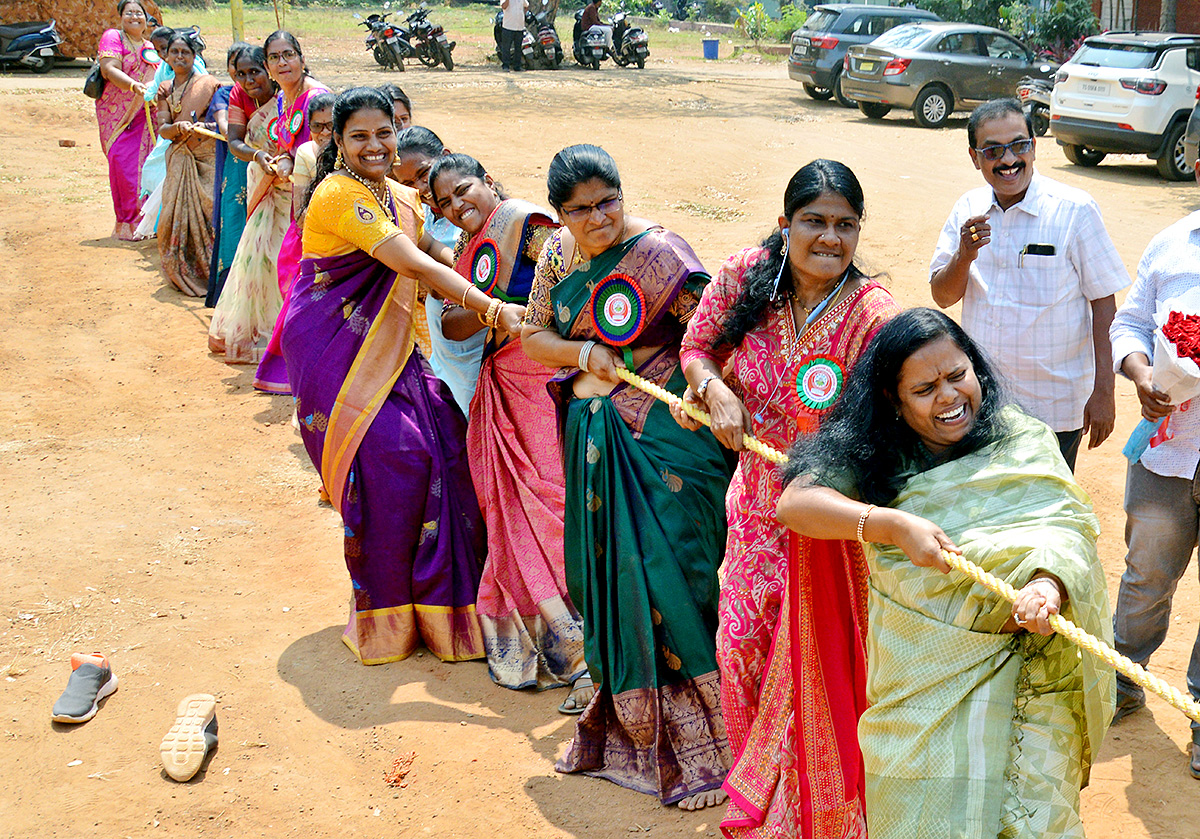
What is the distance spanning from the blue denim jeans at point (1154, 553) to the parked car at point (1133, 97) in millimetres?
10418

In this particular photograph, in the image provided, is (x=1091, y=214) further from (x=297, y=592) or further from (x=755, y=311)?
(x=297, y=592)

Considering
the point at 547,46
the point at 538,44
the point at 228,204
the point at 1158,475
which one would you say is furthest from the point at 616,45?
the point at 1158,475

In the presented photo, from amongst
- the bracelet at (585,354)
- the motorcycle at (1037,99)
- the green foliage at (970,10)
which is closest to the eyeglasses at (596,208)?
the bracelet at (585,354)

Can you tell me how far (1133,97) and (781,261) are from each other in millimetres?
11562

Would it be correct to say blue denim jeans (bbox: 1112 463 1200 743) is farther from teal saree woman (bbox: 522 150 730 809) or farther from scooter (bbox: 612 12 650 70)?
scooter (bbox: 612 12 650 70)

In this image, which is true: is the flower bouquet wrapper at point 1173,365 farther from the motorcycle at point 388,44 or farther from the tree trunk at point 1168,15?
the tree trunk at point 1168,15

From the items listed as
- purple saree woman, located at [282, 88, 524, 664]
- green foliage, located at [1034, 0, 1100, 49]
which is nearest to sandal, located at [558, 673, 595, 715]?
purple saree woman, located at [282, 88, 524, 664]

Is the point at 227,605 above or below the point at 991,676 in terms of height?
below

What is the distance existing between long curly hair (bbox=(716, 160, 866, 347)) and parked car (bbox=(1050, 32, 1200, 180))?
1129cm

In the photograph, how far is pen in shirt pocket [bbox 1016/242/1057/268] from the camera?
389 cm

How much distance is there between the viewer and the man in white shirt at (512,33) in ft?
69.8

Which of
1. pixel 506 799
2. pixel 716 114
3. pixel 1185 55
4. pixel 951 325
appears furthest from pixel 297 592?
pixel 716 114

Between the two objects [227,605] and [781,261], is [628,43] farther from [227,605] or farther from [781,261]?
[781,261]

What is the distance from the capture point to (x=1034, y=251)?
392 cm
